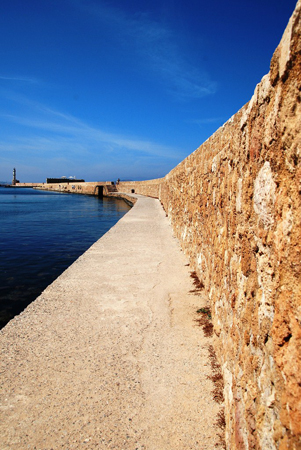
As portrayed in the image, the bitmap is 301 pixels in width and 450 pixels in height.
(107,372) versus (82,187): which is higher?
(82,187)

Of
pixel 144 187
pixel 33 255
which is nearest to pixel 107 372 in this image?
pixel 33 255

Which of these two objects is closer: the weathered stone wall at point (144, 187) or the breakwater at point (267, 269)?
the breakwater at point (267, 269)

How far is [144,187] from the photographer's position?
3481cm

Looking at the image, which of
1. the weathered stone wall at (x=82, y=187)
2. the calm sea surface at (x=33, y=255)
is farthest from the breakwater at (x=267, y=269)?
the weathered stone wall at (x=82, y=187)

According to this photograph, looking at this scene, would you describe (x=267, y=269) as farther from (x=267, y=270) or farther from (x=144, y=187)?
(x=144, y=187)

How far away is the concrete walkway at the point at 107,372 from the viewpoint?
5.72 ft

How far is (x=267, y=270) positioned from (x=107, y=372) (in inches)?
59.7

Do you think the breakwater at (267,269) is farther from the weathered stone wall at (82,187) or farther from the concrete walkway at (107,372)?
the weathered stone wall at (82,187)

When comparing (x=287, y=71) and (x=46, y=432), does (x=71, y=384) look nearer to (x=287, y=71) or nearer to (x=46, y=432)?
(x=46, y=432)

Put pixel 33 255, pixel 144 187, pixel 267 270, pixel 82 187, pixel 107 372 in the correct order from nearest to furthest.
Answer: pixel 267 270 < pixel 107 372 < pixel 33 255 < pixel 144 187 < pixel 82 187

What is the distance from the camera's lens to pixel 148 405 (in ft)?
6.40

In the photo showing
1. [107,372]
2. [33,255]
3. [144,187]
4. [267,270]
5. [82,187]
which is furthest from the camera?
[82,187]

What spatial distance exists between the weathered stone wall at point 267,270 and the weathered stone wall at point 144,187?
21006 millimetres

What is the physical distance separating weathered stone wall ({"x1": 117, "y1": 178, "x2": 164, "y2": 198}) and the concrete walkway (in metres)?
19.7
